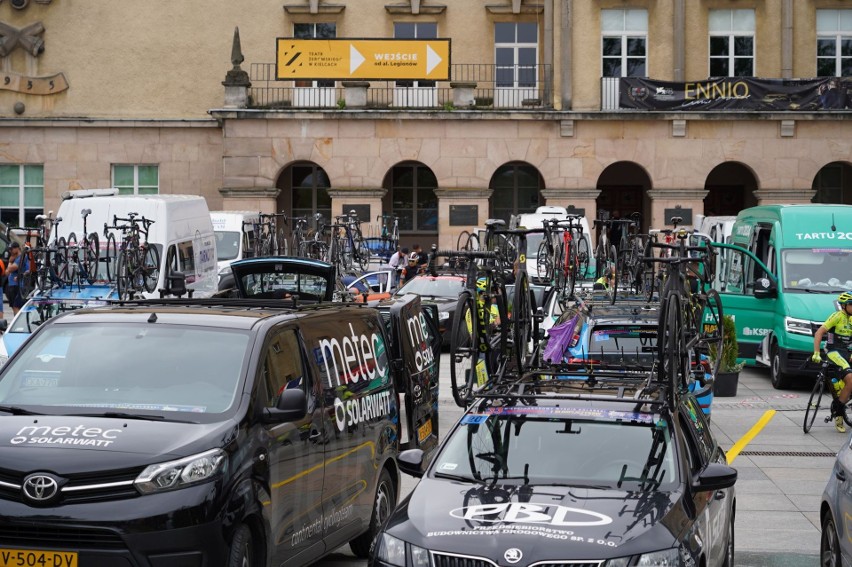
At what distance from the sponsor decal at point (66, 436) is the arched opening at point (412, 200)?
3923 centimetres

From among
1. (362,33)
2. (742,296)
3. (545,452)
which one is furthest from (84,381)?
(362,33)

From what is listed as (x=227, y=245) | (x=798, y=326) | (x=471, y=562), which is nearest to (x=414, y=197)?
(x=227, y=245)

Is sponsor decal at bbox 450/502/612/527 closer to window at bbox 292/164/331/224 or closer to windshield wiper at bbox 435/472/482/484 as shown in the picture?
windshield wiper at bbox 435/472/482/484

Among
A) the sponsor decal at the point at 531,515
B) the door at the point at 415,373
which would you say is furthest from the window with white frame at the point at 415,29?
the sponsor decal at the point at 531,515

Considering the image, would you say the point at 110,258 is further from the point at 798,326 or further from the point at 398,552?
the point at 398,552

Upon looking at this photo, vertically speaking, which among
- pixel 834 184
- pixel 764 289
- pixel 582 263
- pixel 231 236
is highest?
pixel 834 184

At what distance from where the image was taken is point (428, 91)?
43250mm

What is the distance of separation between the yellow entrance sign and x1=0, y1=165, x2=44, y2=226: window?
9.63m

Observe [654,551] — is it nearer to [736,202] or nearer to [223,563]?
[223,563]

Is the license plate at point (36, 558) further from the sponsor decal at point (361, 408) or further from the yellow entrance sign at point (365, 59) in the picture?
the yellow entrance sign at point (365, 59)

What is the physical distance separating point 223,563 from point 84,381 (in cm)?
164

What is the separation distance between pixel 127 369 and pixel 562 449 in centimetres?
267

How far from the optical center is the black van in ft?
23.5

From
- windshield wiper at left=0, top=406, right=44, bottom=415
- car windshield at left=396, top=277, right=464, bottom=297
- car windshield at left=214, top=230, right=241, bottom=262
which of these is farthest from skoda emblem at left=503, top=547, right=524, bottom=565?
car windshield at left=214, top=230, right=241, bottom=262
